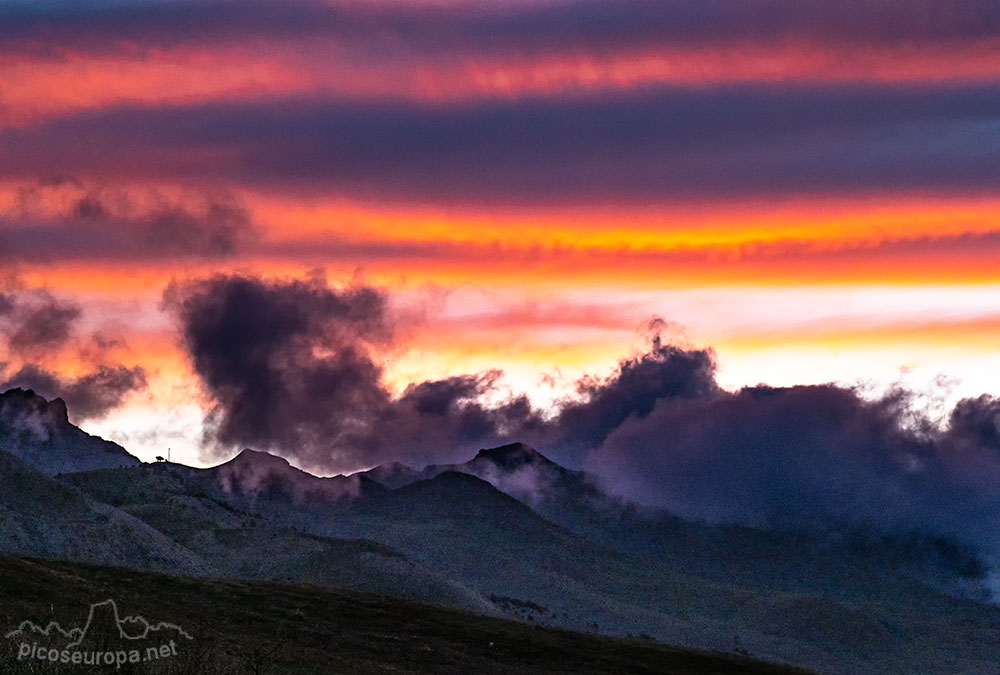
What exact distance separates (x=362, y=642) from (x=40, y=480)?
284 feet

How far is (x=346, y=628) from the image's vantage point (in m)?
106

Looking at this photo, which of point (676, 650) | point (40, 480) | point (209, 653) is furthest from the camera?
point (40, 480)

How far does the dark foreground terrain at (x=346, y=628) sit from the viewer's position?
3034 inches

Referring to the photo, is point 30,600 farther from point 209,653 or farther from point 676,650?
point 676,650

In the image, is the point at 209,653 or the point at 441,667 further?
the point at 441,667

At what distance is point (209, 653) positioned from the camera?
39531 millimetres

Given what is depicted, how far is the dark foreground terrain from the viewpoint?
253 feet

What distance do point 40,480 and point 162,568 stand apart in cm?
2351

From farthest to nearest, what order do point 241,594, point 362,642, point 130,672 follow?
point 241,594, point 362,642, point 130,672

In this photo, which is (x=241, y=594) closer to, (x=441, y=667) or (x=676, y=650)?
(x=441, y=667)

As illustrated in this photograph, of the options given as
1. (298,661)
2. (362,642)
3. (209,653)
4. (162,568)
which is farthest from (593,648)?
(209,653)

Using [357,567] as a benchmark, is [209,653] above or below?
below

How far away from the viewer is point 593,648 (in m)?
116

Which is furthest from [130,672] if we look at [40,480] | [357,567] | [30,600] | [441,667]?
[357,567]
